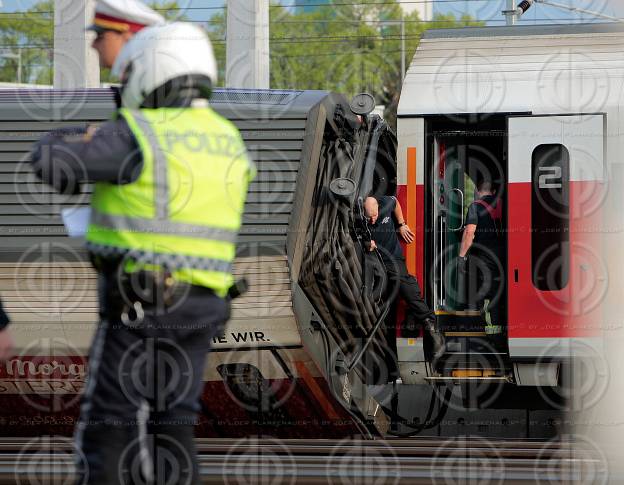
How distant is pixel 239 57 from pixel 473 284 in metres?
8.09

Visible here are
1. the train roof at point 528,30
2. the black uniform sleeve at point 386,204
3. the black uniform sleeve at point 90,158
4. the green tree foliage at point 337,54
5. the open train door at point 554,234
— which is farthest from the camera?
the green tree foliage at point 337,54

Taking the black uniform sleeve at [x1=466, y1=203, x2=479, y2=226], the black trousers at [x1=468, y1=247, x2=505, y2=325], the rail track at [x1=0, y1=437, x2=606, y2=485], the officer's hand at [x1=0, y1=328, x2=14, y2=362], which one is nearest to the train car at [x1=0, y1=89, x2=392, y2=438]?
the rail track at [x1=0, y1=437, x2=606, y2=485]

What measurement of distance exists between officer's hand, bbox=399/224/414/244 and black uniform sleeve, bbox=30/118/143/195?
205 inches

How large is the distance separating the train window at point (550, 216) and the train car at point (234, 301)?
194cm

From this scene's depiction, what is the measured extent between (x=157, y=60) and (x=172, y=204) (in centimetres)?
42

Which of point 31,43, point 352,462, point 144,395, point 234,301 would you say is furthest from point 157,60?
point 31,43

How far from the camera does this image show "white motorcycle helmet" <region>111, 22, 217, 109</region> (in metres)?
2.98

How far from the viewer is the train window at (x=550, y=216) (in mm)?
7715

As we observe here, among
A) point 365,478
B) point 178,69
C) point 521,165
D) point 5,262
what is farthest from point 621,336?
point 178,69

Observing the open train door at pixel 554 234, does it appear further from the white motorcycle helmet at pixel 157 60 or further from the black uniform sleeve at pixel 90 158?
the black uniform sleeve at pixel 90 158

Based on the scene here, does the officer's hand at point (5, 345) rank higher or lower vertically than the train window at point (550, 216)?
lower

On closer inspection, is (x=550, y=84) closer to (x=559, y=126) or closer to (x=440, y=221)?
(x=559, y=126)

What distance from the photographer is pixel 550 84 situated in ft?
25.9

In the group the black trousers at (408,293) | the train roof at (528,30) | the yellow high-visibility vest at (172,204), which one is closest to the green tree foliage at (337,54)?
the train roof at (528,30)
